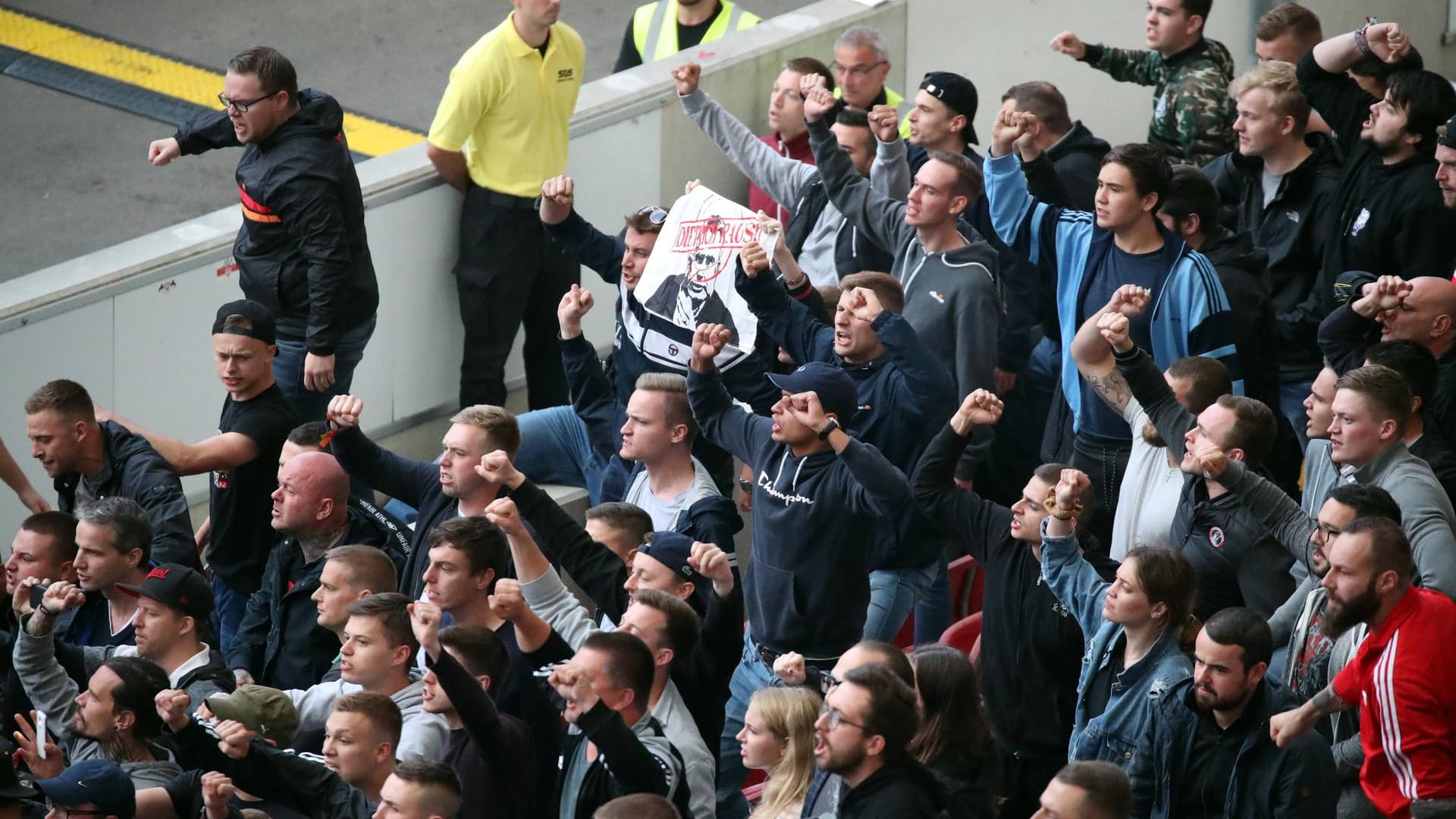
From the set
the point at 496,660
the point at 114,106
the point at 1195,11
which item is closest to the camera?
the point at 496,660

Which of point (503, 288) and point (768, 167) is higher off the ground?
point (768, 167)

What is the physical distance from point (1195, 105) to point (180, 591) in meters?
5.04

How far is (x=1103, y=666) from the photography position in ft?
21.3

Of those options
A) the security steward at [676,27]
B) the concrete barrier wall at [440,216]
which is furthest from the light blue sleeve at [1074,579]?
the security steward at [676,27]

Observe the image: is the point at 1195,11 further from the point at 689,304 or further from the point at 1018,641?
the point at 1018,641

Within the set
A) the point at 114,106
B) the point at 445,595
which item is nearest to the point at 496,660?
the point at 445,595

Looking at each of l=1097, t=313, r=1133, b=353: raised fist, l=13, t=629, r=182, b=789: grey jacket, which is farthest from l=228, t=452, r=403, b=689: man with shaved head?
l=1097, t=313, r=1133, b=353: raised fist

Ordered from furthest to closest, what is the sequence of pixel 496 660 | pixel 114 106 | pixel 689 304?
pixel 114 106 < pixel 689 304 < pixel 496 660

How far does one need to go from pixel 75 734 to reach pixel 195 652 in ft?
1.74

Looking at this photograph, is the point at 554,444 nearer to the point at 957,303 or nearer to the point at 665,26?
the point at 957,303

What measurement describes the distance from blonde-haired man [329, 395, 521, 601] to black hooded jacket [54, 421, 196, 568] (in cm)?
66

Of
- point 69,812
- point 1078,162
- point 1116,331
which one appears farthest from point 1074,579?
point 69,812

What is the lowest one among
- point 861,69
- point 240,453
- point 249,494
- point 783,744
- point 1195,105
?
point 249,494

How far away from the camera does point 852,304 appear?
7.93 meters
